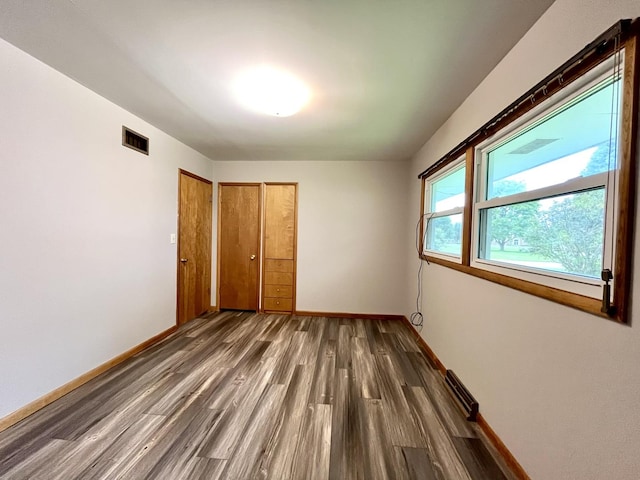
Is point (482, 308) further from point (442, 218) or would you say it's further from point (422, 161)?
point (422, 161)

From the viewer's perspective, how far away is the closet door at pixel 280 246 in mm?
4199

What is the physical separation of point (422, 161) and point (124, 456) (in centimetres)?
388

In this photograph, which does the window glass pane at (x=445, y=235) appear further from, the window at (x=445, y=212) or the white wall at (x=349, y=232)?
the white wall at (x=349, y=232)

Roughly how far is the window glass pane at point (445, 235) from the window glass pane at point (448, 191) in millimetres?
129

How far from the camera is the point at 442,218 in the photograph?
283 centimetres

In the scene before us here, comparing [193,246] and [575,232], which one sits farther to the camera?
[193,246]

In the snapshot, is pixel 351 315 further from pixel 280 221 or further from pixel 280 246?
pixel 280 221

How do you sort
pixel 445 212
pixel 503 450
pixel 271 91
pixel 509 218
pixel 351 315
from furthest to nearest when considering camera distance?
pixel 351 315 < pixel 445 212 < pixel 271 91 < pixel 509 218 < pixel 503 450

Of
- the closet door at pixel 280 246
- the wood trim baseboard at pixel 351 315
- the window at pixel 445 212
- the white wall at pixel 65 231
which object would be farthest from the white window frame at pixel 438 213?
the white wall at pixel 65 231

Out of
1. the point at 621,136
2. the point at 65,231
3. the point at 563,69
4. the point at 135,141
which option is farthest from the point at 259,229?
the point at 621,136

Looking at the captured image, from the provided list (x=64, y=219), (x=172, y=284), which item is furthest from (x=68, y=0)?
(x=172, y=284)

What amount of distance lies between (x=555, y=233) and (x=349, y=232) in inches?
116

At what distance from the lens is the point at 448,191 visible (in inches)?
107

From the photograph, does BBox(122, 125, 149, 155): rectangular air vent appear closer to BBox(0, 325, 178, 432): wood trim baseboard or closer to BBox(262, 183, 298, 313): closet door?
BBox(262, 183, 298, 313): closet door
